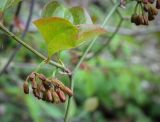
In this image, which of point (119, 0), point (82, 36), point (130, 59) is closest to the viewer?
point (82, 36)

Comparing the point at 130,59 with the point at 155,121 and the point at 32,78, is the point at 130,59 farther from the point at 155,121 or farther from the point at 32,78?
the point at 32,78

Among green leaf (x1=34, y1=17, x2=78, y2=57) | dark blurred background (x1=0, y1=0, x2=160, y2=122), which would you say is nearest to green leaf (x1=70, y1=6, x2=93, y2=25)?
green leaf (x1=34, y1=17, x2=78, y2=57)

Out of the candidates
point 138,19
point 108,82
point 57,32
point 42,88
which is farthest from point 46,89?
point 108,82

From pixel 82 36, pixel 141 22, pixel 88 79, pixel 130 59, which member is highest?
pixel 82 36

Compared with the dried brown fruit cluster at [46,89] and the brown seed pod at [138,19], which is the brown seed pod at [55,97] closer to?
the dried brown fruit cluster at [46,89]

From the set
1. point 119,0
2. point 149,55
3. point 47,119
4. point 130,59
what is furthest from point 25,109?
point 119,0

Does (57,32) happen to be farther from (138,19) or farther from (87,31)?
(138,19)

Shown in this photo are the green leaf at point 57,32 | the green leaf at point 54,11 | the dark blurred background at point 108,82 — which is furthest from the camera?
the dark blurred background at point 108,82

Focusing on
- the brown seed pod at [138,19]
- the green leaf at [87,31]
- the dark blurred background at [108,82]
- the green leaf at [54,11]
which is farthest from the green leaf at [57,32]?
the dark blurred background at [108,82]
